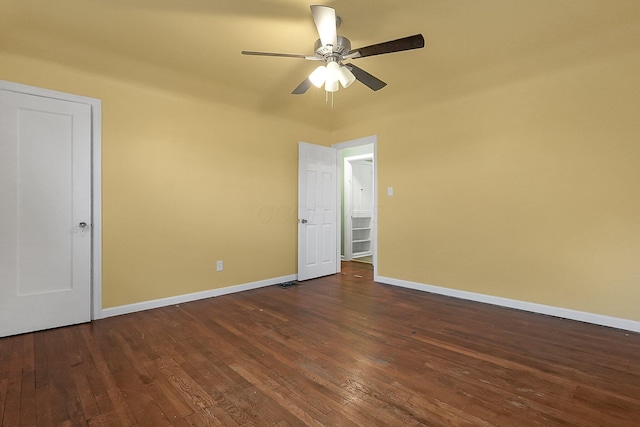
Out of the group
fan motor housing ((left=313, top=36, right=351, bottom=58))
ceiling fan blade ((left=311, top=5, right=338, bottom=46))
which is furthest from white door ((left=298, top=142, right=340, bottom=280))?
ceiling fan blade ((left=311, top=5, right=338, bottom=46))

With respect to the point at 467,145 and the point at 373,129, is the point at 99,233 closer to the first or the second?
the point at 373,129

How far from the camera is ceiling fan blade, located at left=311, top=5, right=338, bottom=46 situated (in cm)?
183

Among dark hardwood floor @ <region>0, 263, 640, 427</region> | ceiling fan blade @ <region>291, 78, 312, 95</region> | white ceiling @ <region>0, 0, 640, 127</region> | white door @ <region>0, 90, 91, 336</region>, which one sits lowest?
dark hardwood floor @ <region>0, 263, 640, 427</region>

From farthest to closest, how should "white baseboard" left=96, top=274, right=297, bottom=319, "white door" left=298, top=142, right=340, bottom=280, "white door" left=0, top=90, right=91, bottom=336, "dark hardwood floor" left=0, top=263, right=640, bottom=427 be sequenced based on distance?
"white door" left=298, top=142, right=340, bottom=280 → "white baseboard" left=96, top=274, right=297, bottom=319 → "white door" left=0, top=90, right=91, bottom=336 → "dark hardwood floor" left=0, top=263, right=640, bottom=427

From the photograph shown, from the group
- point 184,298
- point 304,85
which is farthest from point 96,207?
point 304,85

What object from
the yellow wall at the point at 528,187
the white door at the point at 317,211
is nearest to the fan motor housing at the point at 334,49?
the yellow wall at the point at 528,187

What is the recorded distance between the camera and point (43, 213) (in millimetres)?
2666

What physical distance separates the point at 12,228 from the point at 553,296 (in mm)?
5111

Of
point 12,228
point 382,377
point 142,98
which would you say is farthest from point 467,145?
point 12,228

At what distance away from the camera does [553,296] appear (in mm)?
2994

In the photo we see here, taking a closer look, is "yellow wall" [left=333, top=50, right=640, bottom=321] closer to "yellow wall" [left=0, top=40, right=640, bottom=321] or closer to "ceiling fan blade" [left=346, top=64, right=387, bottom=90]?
"yellow wall" [left=0, top=40, right=640, bottom=321]

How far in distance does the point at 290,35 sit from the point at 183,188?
80.7 inches

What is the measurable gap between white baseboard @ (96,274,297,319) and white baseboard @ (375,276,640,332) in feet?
6.10

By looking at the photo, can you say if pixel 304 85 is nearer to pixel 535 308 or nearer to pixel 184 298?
pixel 184 298
